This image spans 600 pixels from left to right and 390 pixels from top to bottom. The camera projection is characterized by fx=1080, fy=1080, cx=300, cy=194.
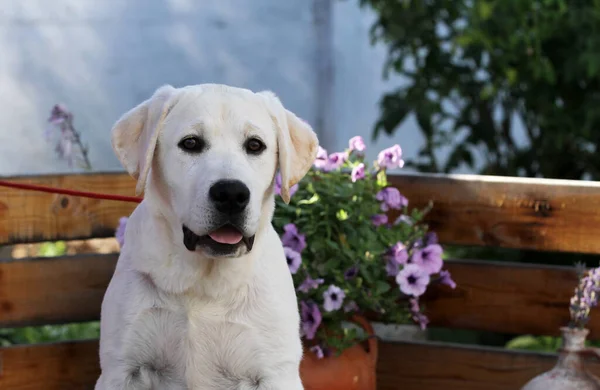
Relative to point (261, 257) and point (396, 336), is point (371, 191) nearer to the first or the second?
point (261, 257)

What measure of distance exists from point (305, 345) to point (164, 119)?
130cm

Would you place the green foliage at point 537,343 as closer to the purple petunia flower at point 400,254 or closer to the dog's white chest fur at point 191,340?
the purple petunia flower at point 400,254

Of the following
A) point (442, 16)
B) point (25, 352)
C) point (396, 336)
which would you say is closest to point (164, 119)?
point (25, 352)

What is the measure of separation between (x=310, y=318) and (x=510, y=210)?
3.04ft

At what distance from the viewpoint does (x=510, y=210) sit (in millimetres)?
4184

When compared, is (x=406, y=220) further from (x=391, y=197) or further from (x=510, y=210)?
(x=510, y=210)

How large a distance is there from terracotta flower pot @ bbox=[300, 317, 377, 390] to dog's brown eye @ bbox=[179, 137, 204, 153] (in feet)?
4.14

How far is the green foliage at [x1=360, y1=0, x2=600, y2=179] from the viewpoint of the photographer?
5.00 metres

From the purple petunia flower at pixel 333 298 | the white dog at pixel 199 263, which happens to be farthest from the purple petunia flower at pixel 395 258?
the white dog at pixel 199 263

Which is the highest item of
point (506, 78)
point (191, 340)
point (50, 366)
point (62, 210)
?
point (506, 78)

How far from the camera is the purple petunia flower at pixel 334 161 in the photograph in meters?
4.09

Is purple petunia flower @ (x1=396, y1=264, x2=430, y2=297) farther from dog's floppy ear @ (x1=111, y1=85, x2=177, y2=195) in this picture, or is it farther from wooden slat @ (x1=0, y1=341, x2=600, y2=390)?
dog's floppy ear @ (x1=111, y1=85, x2=177, y2=195)

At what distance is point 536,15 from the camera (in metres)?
5.01

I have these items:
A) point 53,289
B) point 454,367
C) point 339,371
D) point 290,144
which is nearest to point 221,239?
point 290,144
